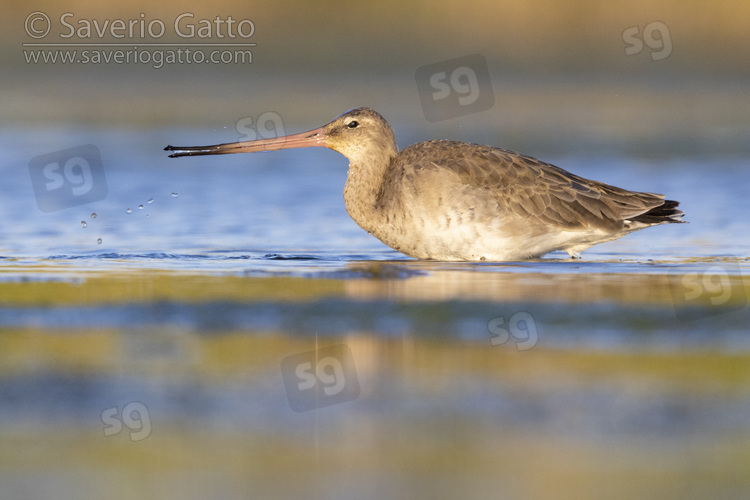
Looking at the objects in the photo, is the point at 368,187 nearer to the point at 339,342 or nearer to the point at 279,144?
the point at 279,144

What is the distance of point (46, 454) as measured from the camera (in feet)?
14.5

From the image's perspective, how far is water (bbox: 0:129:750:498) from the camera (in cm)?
430

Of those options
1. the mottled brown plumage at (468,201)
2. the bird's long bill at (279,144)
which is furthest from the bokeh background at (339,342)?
the bird's long bill at (279,144)

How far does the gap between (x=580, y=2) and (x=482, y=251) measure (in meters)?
18.0

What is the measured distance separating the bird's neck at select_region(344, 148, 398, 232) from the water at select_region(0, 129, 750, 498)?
0.34m

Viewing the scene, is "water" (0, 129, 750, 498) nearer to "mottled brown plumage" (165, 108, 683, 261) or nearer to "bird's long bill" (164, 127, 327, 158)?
"mottled brown plumage" (165, 108, 683, 261)

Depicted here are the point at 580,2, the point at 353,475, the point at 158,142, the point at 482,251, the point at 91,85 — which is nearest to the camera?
the point at 353,475

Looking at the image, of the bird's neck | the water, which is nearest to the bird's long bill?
the bird's neck

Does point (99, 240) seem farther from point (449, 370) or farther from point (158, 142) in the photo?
point (158, 142)

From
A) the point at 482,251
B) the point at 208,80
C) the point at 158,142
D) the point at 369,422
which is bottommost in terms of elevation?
the point at 369,422

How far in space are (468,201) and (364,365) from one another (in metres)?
3.08

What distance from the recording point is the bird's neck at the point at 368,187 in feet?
29.3

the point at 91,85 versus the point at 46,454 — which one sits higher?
the point at 91,85

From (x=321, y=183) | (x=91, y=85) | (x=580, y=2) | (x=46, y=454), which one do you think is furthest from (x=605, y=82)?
(x=46, y=454)
